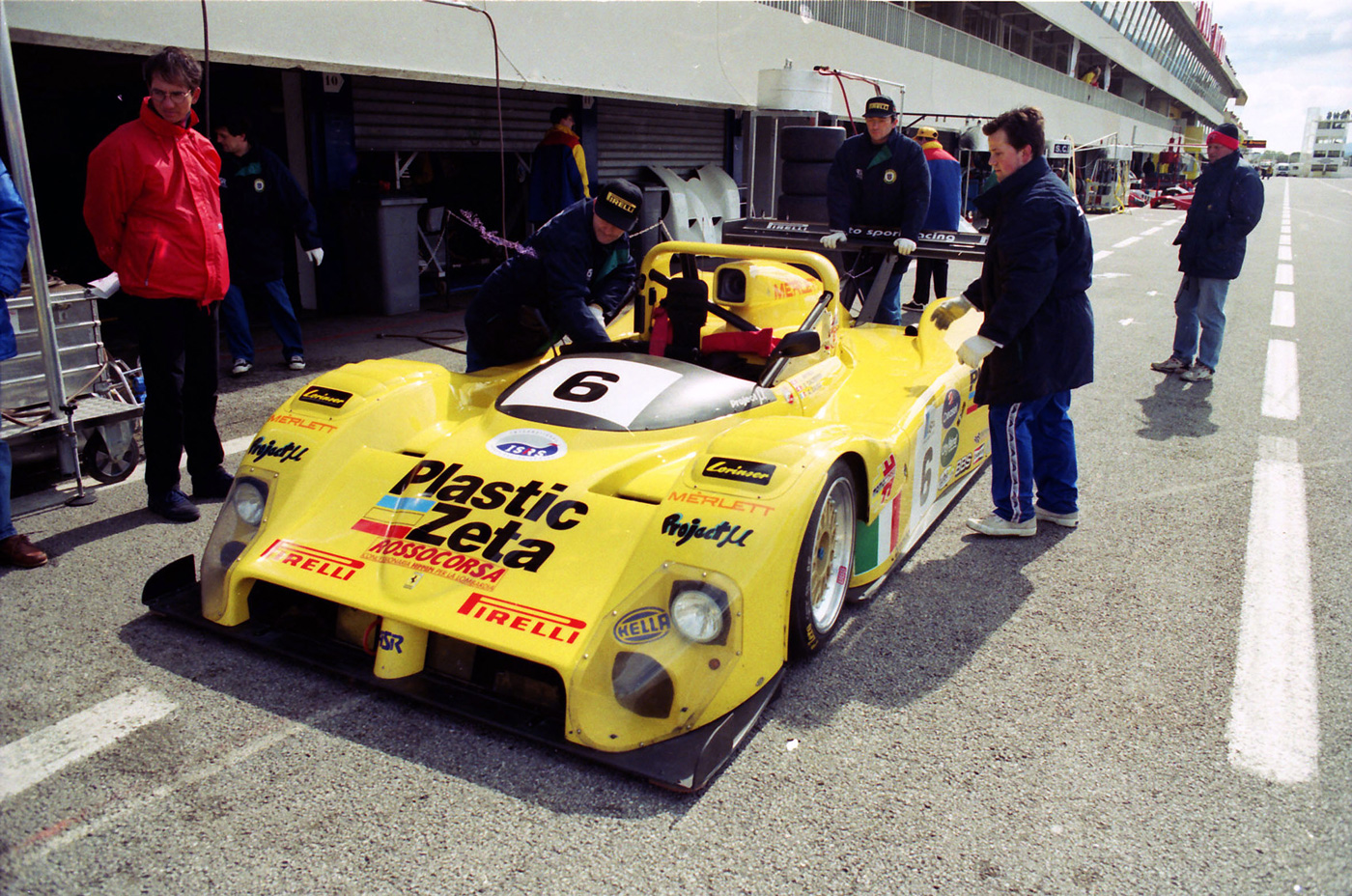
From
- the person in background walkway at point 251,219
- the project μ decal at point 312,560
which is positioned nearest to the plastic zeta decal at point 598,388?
the project μ decal at point 312,560

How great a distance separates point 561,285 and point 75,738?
240 cm

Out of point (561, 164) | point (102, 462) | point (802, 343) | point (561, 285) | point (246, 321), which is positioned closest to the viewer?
point (802, 343)

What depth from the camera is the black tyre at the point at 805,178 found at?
39.7 ft

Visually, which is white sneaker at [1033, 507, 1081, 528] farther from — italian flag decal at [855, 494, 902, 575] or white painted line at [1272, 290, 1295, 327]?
white painted line at [1272, 290, 1295, 327]

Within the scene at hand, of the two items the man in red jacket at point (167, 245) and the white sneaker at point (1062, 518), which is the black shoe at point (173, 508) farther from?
the white sneaker at point (1062, 518)

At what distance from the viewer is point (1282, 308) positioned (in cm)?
1101

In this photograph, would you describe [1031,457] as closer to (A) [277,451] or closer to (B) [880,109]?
(A) [277,451]

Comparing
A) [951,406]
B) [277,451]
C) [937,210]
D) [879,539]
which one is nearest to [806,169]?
[937,210]

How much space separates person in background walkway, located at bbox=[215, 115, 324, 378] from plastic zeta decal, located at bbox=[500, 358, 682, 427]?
3.37 metres

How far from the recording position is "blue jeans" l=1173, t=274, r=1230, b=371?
6.96 metres

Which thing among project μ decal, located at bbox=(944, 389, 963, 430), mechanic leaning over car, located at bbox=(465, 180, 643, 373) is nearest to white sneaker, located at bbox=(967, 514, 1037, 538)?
Answer: project μ decal, located at bbox=(944, 389, 963, 430)

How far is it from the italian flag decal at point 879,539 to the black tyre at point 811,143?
30.4 ft

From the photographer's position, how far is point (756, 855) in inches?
86.5

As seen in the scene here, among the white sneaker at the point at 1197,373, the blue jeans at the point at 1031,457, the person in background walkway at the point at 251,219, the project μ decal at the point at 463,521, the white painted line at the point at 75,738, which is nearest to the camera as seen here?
the white painted line at the point at 75,738
